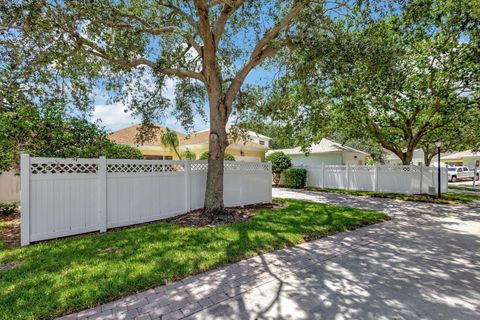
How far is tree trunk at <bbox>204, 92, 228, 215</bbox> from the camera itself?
291 inches

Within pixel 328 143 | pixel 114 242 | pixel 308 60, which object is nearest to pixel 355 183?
pixel 328 143

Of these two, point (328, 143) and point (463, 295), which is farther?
point (328, 143)

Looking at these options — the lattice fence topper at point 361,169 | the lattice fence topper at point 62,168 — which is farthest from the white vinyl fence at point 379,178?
the lattice fence topper at point 62,168

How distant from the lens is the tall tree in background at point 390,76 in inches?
277

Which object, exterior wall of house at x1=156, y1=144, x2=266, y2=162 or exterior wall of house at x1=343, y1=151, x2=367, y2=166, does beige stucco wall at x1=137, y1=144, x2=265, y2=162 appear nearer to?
exterior wall of house at x1=156, y1=144, x2=266, y2=162

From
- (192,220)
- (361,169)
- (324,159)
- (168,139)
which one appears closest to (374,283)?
(192,220)

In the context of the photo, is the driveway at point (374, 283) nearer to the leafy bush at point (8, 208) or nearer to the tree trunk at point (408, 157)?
the leafy bush at point (8, 208)

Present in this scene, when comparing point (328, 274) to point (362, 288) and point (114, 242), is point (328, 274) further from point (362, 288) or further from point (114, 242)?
point (114, 242)

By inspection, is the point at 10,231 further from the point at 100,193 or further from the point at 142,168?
the point at 142,168

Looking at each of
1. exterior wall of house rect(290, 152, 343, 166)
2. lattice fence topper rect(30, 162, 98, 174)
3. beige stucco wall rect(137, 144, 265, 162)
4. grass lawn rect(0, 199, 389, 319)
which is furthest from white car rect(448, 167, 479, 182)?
lattice fence topper rect(30, 162, 98, 174)

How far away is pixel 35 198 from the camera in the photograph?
5.01 meters

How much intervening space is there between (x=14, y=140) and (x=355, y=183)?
52.4 ft

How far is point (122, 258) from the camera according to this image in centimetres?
420

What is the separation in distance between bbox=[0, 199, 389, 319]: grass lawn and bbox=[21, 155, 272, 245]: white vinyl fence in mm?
421
